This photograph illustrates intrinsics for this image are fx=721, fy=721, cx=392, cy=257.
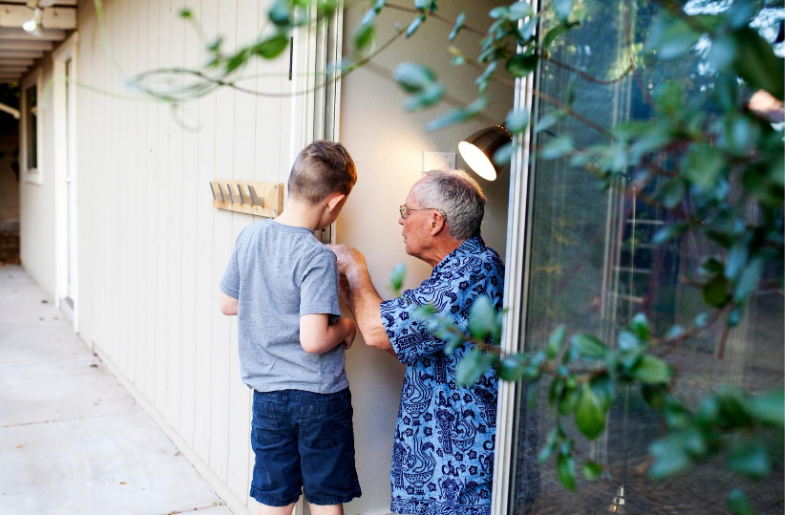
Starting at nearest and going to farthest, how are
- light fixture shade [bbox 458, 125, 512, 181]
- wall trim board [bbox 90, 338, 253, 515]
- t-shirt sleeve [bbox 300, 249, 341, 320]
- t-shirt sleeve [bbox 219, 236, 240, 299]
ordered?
t-shirt sleeve [bbox 300, 249, 341, 320]
t-shirt sleeve [bbox 219, 236, 240, 299]
light fixture shade [bbox 458, 125, 512, 181]
wall trim board [bbox 90, 338, 253, 515]

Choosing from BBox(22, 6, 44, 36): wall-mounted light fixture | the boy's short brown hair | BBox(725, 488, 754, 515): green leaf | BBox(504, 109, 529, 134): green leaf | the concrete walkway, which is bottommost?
the concrete walkway

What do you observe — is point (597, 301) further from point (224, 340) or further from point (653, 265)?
point (224, 340)

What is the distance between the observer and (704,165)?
58 centimetres

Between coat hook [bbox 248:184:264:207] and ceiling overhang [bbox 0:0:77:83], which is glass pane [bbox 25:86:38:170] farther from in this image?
coat hook [bbox 248:184:264:207]

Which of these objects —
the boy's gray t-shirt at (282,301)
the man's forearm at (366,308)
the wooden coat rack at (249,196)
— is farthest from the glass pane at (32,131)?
the man's forearm at (366,308)

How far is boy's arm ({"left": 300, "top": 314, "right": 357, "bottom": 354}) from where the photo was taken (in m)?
2.06

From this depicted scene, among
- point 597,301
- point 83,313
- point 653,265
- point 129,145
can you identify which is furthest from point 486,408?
point 83,313

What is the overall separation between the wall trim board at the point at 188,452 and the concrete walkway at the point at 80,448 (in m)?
0.03

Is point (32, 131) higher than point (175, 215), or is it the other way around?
point (32, 131)

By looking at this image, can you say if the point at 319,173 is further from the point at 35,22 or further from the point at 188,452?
the point at 35,22

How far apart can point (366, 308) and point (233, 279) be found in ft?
1.48

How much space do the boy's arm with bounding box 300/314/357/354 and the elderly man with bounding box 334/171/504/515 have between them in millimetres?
96

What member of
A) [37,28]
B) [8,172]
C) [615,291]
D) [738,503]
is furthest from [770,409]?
[8,172]

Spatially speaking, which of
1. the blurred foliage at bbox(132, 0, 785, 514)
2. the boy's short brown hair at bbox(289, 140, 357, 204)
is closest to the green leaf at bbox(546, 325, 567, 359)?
the blurred foliage at bbox(132, 0, 785, 514)
